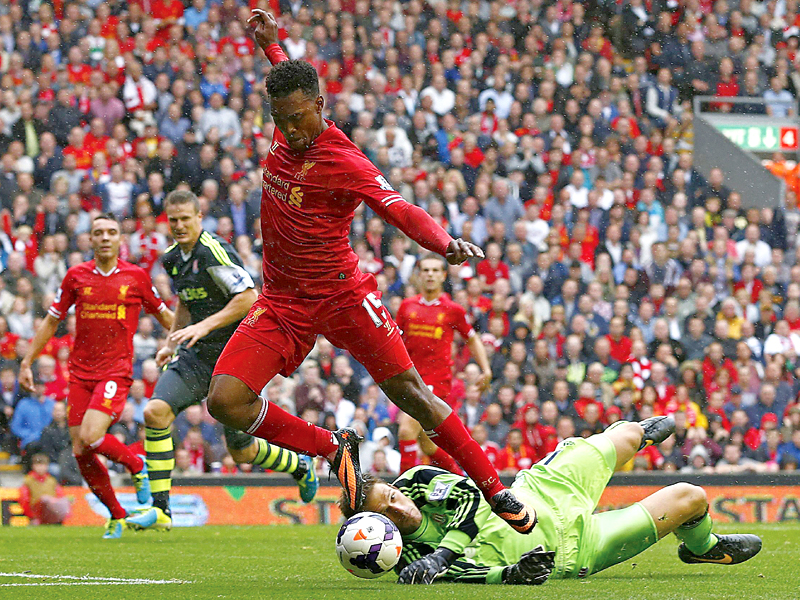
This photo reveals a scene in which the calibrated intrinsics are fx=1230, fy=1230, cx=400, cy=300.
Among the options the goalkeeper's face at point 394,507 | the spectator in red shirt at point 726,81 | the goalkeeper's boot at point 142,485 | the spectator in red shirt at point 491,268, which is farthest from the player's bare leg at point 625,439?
the spectator in red shirt at point 726,81

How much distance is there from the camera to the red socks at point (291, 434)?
673cm

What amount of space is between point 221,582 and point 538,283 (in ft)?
31.7

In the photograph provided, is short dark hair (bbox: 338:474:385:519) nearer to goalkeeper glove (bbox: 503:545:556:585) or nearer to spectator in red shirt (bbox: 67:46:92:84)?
goalkeeper glove (bbox: 503:545:556:585)

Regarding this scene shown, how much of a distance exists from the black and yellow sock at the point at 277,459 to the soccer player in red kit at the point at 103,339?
1371mm

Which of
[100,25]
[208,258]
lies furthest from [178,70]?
[208,258]

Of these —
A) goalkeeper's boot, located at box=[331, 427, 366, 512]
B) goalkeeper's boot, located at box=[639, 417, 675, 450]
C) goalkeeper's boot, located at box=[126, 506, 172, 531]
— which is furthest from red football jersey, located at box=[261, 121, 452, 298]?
goalkeeper's boot, located at box=[126, 506, 172, 531]

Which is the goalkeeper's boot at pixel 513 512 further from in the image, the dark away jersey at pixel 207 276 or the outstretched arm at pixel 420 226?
the dark away jersey at pixel 207 276

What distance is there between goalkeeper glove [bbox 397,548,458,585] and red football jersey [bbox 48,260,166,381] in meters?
4.59

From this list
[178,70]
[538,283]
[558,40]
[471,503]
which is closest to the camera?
[471,503]

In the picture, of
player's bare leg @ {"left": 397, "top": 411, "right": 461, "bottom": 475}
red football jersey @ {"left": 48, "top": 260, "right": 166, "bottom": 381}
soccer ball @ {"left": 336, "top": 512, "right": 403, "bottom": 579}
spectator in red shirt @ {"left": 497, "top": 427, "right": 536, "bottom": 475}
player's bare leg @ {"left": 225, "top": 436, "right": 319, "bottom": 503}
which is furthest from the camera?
spectator in red shirt @ {"left": 497, "top": 427, "right": 536, "bottom": 475}

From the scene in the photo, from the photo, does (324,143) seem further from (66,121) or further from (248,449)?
(66,121)

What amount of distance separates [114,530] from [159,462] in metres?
0.77

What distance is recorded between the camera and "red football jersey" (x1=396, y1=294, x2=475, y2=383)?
11.6m

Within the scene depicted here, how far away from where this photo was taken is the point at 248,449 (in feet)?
29.6
